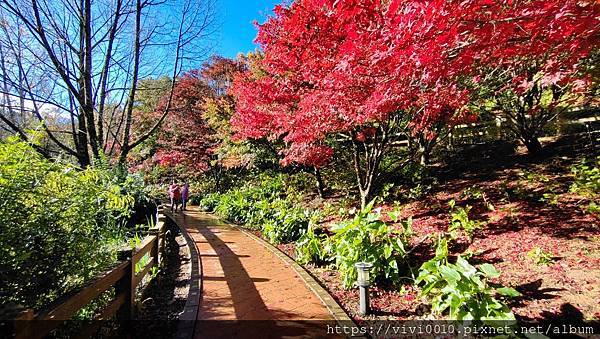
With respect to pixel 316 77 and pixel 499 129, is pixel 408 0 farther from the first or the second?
pixel 499 129

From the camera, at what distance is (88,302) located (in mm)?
2627

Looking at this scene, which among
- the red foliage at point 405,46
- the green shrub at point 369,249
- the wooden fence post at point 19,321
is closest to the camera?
the wooden fence post at point 19,321

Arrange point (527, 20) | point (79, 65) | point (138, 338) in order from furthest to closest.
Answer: point (79, 65) → point (138, 338) → point (527, 20)

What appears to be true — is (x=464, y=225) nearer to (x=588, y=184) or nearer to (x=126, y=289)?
(x=588, y=184)

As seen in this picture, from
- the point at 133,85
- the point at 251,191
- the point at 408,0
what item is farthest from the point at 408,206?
the point at 133,85

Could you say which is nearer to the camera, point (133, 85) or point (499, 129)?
point (133, 85)

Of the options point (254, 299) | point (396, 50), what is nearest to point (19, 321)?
point (254, 299)

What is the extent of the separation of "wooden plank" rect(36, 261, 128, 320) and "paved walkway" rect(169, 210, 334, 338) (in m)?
1.17

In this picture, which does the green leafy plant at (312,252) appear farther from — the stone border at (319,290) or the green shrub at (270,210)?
the green shrub at (270,210)

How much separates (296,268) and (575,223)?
4.77 meters

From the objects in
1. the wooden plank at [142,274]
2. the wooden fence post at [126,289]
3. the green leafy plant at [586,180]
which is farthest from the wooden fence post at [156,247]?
the green leafy plant at [586,180]

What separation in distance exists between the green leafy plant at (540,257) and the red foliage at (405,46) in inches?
99.7

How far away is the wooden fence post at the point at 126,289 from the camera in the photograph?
3484 millimetres

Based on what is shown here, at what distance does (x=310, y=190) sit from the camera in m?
11.8
